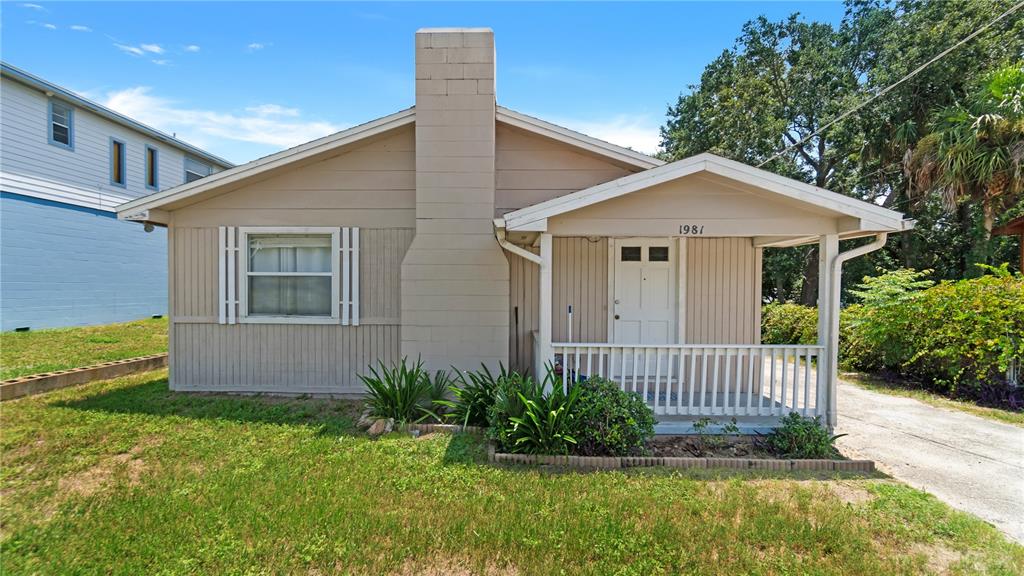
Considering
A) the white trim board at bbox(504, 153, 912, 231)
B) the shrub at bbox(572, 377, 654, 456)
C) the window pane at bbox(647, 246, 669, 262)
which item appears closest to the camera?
the shrub at bbox(572, 377, 654, 456)

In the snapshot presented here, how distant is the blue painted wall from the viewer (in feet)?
36.0

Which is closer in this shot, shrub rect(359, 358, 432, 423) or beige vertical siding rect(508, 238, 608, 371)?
shrub rect(359, 358, 432, 423)

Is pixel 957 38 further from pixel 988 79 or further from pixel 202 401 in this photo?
pixel 202 401

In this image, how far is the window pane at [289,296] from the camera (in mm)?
6727

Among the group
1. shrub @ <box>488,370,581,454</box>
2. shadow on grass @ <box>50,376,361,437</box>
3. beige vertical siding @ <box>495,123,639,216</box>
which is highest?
beige vertical siding @ <box>495,123,639,216</box>

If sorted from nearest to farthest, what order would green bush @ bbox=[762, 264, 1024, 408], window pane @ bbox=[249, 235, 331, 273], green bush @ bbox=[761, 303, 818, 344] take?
1. green bush @ bbox=[762, 264, 1024, 408]
2. window pane @ bbox=[249, 235, 331, 273]
3. green bush @ bbox=[761, 303, 818, 344]

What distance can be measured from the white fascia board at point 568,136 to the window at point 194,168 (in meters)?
15.3

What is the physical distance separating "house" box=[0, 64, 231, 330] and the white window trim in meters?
Result: 8.91

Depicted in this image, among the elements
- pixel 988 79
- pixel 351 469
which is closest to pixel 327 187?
pixel 351 469

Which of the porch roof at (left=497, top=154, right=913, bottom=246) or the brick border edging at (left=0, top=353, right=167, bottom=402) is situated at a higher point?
the porch roof at (left=497, top=154, right=913, bottom=246)

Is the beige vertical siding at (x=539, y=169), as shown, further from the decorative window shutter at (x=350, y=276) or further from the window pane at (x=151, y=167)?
the window pane at (x=151, y=167)

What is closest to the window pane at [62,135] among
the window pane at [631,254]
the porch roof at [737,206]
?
the porch roof at [737,206]

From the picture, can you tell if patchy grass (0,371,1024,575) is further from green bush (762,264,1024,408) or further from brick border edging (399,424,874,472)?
green bush (762,264,1024,408)

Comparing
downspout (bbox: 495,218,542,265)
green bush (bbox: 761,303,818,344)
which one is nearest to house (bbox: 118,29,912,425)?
downspout (bbox: 495,218,542,265)
